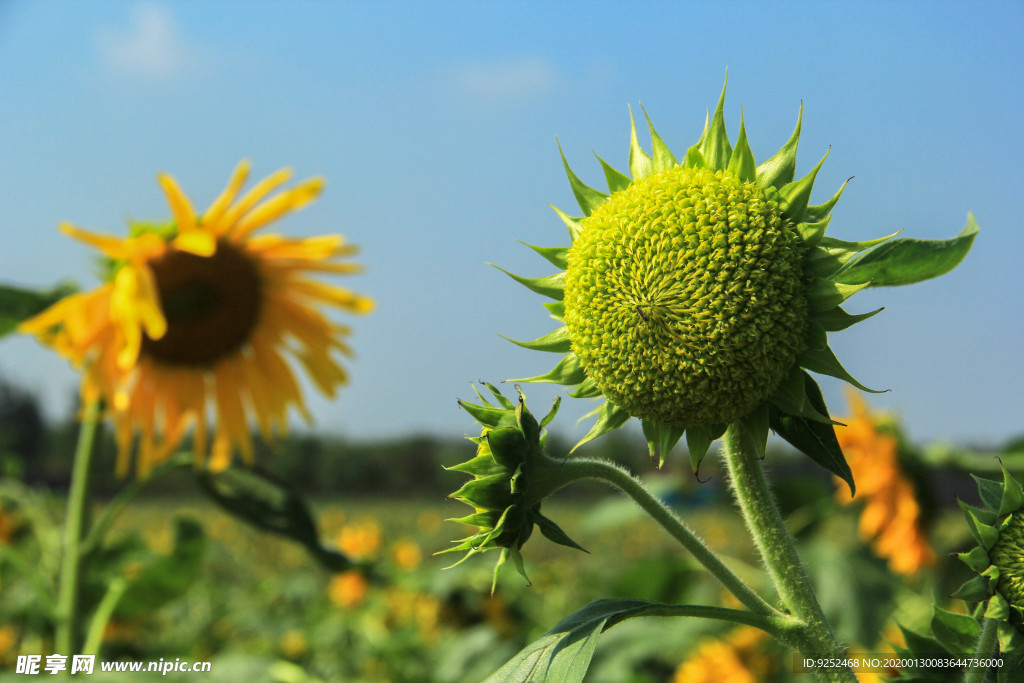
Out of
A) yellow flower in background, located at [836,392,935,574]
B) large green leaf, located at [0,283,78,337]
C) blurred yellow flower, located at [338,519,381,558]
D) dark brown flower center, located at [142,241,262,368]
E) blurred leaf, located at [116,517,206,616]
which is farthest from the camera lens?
blurred yellow flower, located at [338,519,381,558]

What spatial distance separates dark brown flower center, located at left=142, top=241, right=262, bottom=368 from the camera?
2900 millimetres

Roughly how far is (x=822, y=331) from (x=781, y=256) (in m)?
0.11

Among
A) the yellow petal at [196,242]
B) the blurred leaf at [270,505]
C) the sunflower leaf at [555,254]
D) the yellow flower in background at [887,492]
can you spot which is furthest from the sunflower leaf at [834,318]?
the yellow flower in background at [887,492]

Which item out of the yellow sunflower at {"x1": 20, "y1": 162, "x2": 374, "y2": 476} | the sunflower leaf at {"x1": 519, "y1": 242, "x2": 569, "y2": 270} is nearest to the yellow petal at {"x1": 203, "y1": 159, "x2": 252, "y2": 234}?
the yellow sunflower at {"x1": 20, "y1": 162, "x2": 374, "y2": 476}

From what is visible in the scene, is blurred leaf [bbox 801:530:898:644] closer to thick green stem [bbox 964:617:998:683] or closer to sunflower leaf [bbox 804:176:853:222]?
thick green stem [bbox 964:617:998:683]

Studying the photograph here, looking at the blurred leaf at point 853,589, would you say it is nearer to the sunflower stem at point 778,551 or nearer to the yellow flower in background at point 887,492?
the yellow flower in background at point 887,492

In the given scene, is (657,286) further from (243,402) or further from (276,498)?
(243,402)

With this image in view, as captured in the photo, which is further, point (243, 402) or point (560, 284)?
point (243, 402)

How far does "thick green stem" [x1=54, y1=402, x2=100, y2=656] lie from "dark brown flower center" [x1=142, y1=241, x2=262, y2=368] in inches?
25.1

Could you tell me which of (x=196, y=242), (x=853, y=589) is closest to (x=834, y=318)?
(x=196, y=242)

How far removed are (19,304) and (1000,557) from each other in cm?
242

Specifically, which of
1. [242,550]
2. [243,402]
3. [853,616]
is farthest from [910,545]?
[242,550]

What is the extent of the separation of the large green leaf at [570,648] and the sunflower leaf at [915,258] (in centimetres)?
49

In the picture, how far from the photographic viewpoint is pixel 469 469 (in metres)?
1.04
